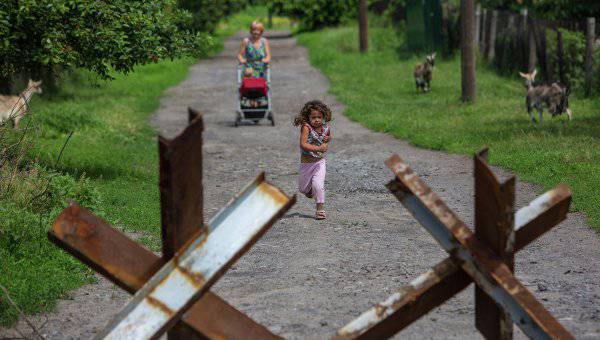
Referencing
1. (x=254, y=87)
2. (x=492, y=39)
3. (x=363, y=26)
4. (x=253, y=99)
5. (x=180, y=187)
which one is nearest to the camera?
(x=180, y=187)

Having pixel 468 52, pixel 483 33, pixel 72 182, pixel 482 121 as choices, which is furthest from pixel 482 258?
pixel 483 33

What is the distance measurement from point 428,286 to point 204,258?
2.48 ft

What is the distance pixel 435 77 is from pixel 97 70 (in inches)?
565

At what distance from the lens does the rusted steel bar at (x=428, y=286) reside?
3.41m

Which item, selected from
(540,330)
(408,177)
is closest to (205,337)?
(408,177)

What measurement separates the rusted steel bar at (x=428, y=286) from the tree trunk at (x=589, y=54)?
16780mm

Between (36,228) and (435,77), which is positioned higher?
(36,228)

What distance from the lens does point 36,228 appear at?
8062 millimetres

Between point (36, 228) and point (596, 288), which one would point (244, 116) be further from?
point (596, 288)

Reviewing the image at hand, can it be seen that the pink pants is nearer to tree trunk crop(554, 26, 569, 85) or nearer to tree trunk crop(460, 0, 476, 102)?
tree trunk crop(460, 0, 476, 102)

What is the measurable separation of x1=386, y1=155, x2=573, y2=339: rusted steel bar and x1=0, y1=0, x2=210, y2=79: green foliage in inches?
312

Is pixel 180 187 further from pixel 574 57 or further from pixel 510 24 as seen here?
pixel 510 24

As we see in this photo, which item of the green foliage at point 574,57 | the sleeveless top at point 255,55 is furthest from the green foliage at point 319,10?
the sleeveless top at point 255,55

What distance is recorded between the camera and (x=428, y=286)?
135 inches
